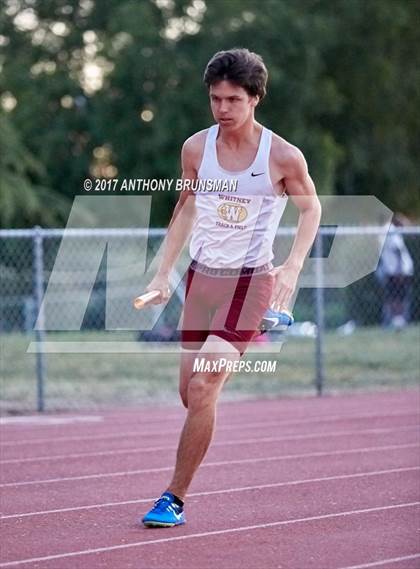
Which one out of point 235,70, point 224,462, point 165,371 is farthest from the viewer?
point 165,371

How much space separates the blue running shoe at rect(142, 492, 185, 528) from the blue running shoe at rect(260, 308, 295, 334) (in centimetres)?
92

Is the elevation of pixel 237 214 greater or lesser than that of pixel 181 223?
greater

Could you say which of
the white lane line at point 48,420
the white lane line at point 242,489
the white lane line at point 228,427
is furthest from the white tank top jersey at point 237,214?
the white lane line at point 48,420

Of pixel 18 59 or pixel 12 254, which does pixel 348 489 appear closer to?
pixel 12 254

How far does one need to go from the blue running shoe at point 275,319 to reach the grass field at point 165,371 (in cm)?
672

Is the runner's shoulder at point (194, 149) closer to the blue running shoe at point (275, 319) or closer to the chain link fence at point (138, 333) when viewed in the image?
the blue running shoe at point (275, 319)

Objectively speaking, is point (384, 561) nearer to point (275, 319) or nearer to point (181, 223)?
point (275, 319)

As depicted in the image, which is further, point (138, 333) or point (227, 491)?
point (138, 333)

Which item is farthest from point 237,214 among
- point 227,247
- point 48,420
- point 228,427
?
point 48,420

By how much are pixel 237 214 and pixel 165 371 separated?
9525 millimetres

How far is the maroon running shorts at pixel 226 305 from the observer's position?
627 cm

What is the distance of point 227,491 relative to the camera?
24.7ft

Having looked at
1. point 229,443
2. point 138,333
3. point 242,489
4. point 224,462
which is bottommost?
point 138,333

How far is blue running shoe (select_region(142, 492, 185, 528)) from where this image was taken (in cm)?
619
